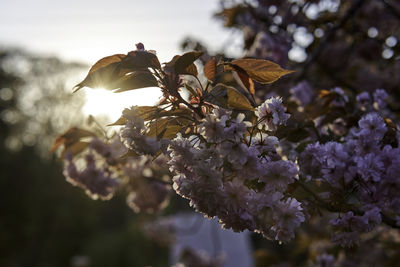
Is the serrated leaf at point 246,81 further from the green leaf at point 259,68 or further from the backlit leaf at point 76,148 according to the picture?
the backlit leaf at point 76,148

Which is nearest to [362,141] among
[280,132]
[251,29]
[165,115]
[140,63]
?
[280,132]

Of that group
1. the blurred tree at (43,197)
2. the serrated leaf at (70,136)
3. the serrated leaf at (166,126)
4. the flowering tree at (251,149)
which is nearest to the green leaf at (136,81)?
the flowering tree at (251,149)

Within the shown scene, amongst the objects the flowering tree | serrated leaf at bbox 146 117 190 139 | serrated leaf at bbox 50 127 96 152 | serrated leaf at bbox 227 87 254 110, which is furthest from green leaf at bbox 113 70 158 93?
serrated leaf at bbox 50 127 96 152

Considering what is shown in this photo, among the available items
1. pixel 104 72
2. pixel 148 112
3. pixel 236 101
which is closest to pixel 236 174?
pixel 236 101

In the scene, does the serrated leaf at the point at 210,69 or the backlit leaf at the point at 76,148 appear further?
the backlit leaf at the point at 76,148

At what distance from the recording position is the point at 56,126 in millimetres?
18234

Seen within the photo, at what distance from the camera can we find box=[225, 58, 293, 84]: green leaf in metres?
1.06

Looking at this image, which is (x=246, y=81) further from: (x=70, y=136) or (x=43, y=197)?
(x=43, y=197)

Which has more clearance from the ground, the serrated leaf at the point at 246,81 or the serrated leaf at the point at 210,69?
the serrated leaf at the point at 210,69

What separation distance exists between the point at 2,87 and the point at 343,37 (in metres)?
16.3

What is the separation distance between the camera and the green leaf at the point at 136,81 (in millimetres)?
1081

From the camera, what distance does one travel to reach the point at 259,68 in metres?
1.08

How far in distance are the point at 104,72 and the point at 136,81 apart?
94 millimetres

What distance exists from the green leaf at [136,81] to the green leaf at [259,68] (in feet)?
0.75
